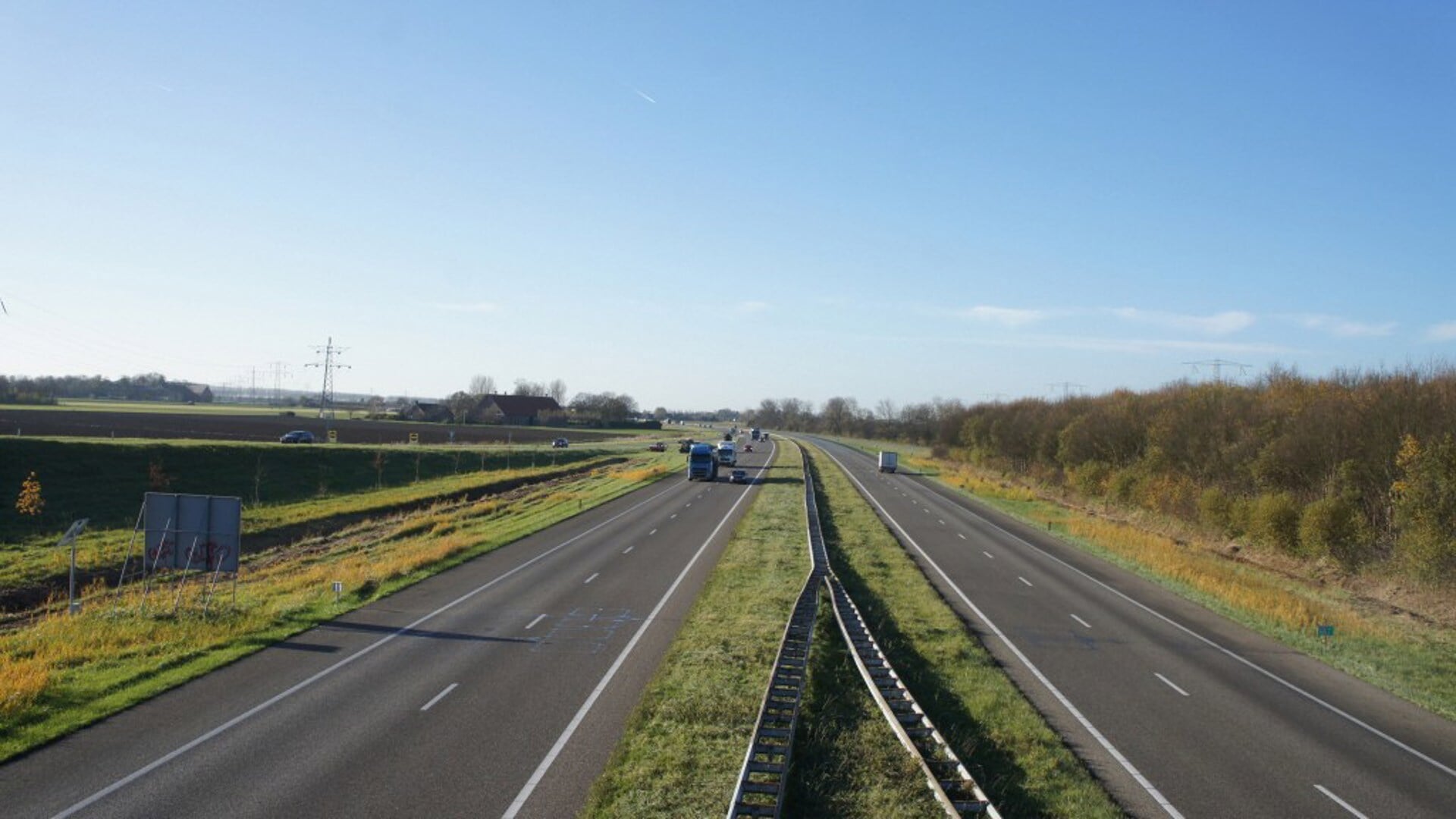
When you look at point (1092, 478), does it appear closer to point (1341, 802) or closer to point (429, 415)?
point (1341, 802)

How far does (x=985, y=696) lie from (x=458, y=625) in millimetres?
12339

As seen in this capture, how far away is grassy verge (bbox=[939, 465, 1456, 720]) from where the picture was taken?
74.4ft

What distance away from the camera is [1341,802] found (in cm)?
1392

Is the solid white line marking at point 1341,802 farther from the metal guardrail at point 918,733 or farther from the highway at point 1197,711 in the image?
the metal guardrail at point 918,733

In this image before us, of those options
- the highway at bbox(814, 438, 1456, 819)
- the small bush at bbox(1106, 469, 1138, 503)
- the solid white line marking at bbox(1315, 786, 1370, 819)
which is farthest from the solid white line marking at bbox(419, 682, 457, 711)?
the small bush at bbox(1106, 469, 1138, 503)

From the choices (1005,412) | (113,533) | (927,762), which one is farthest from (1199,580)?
(1005,412)

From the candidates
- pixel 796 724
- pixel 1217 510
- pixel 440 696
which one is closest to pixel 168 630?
pixel 440 696

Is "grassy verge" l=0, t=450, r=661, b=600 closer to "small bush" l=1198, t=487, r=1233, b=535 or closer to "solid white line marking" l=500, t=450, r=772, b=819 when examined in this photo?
"solid white line marking" l=500, t=450, r=772, b=819

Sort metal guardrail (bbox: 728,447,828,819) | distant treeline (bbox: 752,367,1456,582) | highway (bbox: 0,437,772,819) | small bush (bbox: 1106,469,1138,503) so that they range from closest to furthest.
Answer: metal guardrail (bbox: 728,447,828,819) → highway (bbox: 0,437,772,819) → distant treeline (bbox: 752,367,1456,582) → small bush (bbox: 1106,469,1138,503)

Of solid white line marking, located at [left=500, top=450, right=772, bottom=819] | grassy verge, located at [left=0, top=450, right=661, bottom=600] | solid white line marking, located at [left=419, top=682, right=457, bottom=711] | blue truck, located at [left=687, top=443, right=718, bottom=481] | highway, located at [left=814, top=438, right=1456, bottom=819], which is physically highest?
blue truck, located at [left=687, top=443, right=718, bottom=481]

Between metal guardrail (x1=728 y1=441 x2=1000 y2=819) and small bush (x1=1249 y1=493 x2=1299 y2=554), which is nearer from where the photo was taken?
metal guardrail (x1=728 y1=441 x2=1000 y2=819)

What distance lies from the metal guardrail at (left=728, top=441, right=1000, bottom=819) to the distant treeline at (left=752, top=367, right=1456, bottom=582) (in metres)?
24.1

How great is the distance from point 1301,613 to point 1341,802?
17.9m

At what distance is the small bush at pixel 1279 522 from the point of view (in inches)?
1665
